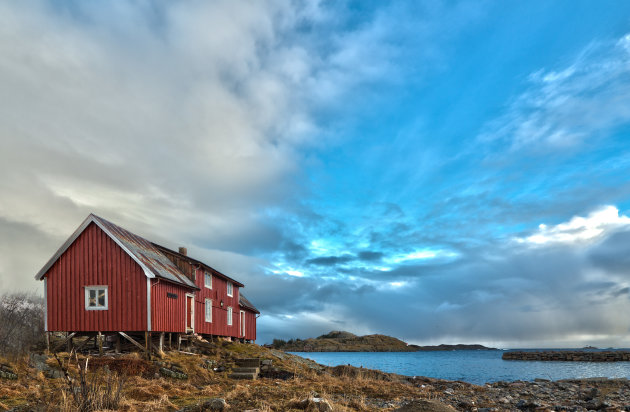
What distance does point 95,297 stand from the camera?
27.1 meters

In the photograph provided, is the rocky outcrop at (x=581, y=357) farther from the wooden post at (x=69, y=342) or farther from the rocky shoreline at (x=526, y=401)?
the wooden post at (x=69, y=342)

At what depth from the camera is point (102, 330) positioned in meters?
26.6

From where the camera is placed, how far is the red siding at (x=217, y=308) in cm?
3378

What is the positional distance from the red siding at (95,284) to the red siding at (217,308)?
7.14 meters

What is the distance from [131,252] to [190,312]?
7606mm

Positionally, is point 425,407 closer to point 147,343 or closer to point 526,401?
point 526,401

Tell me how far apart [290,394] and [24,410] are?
7.93 meters

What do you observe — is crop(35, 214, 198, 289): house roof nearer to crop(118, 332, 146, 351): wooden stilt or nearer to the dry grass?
crop(118, 332, 146, 351): wooden stilt

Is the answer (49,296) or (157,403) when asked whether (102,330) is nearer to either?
(49,296)

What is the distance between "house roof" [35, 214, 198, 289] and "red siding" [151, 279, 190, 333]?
0.52 metres

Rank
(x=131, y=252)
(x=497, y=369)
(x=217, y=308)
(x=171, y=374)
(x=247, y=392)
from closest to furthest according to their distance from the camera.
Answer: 1. (x=247, y=392)
2. (x=171, y=374)
3. (x=131, y=252)
4. (x=217, y=308)
5. (x=497, y=369)

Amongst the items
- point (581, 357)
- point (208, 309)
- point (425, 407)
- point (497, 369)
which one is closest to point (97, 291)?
point (208, 309)

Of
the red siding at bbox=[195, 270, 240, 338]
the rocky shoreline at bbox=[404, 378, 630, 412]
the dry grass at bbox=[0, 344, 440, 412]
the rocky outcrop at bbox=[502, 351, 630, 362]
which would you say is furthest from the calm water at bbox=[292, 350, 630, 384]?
the dry grass at bbox=[0, 344, 440, 412]

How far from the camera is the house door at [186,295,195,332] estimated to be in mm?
31498
